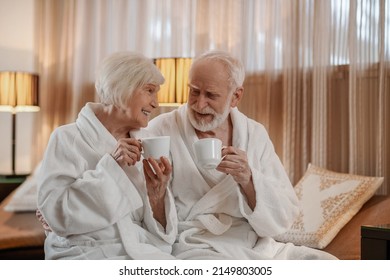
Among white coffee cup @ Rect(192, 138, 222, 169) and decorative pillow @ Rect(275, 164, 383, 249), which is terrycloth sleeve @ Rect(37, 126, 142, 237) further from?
decorative pillow @ Rect(275, 164, 383, 249)

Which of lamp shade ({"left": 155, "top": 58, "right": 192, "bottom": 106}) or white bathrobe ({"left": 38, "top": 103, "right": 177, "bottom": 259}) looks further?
lamp shade ({"left": 155, "top": 58, "right": 192, "bottom": 106})

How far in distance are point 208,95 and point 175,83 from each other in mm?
195

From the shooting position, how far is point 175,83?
1.41 metres

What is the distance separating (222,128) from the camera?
1295 mm

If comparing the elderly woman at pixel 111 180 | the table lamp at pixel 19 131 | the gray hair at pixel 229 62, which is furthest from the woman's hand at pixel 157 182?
the table lamp at pixel 19 131

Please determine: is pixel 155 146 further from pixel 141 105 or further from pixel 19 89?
pixel 19 89

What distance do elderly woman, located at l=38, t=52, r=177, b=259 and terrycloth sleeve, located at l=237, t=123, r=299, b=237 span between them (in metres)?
0.17

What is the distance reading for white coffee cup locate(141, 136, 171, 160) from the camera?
42.6 inches

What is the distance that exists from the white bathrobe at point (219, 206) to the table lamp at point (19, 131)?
0.33 meters

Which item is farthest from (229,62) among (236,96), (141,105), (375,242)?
(375,242)

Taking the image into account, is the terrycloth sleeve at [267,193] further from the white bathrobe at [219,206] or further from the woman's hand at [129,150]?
the woman's hand at [129,150]

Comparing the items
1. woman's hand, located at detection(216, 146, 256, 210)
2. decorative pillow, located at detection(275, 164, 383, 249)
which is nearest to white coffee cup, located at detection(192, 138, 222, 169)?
woman's hand, located at detection(216, 146, 256, 210)

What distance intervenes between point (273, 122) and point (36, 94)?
585 millimetres
